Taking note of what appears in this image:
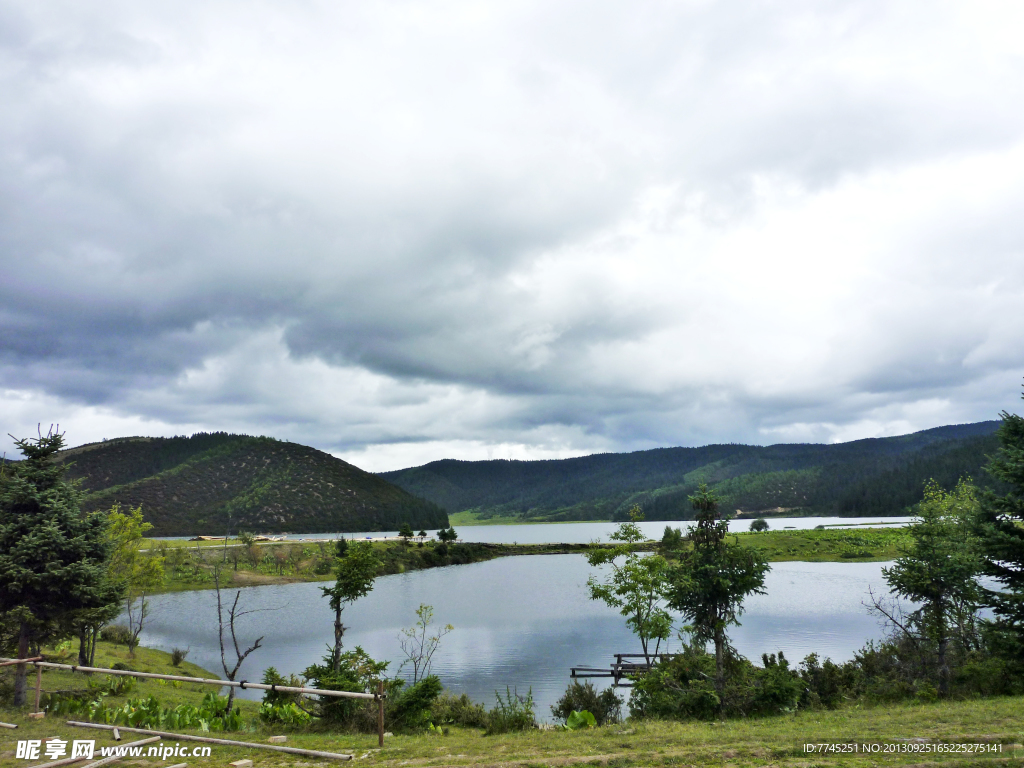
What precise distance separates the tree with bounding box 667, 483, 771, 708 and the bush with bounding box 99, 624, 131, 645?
36.9 m

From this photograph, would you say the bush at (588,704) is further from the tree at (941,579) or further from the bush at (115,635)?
the bush at (115,635)

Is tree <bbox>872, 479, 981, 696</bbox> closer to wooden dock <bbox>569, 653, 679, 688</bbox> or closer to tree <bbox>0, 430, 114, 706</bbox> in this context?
wooden dock <bbox>569, 653, 679, 688</bbox>

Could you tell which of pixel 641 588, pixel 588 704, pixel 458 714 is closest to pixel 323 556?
pixel 641 588

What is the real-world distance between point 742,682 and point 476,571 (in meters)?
81.1

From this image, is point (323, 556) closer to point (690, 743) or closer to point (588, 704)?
point (588, 704)

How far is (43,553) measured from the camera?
19016 millimetres

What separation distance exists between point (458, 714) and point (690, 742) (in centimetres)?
1289

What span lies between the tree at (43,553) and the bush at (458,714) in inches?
498

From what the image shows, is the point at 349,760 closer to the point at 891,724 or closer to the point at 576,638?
the point at 891,724

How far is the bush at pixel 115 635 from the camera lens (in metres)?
38.3

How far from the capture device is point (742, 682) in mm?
19766

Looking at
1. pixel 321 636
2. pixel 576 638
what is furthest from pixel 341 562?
pixel 321 636

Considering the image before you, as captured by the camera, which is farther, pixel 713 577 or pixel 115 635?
pixel 115 635

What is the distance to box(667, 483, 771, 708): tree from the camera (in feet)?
64.6
